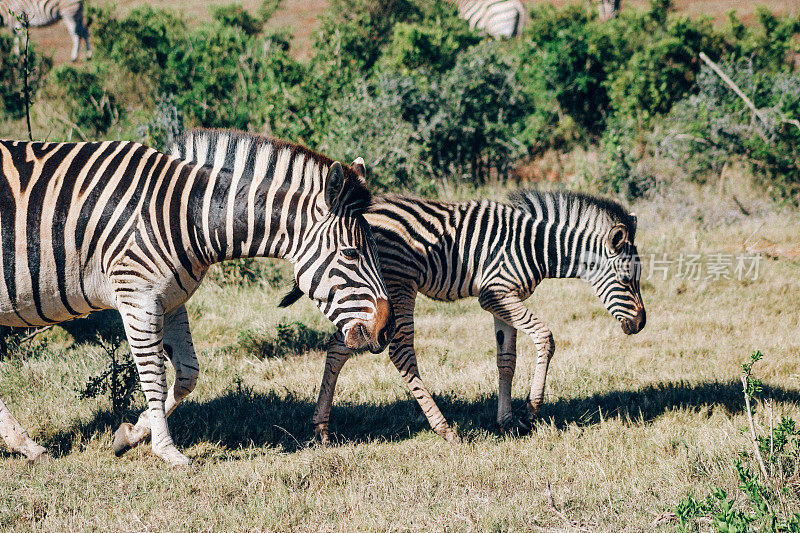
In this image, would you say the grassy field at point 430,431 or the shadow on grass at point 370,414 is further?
the shadow on grass at point 370,414

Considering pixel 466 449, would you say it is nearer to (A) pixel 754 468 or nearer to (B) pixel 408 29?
(A) pixel 754 468

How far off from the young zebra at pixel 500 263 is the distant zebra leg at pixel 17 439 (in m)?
2.06

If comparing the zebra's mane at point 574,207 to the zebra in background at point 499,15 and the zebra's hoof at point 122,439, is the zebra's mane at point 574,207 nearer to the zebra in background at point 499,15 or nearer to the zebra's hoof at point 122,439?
the zebra's hoof at point 122,439

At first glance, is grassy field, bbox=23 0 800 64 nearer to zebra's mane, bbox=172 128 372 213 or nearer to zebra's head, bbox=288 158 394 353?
zebra's mane, bbox=172 128 372 213

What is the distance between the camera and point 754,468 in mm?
4668

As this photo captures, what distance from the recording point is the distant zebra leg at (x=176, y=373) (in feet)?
17.0

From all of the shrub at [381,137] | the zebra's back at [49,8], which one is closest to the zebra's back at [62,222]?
the shrub at [381,137]

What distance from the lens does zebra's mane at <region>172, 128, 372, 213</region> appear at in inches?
189

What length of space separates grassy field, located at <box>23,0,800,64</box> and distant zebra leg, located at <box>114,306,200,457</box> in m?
19.3

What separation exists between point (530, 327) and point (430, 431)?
3.98 feet

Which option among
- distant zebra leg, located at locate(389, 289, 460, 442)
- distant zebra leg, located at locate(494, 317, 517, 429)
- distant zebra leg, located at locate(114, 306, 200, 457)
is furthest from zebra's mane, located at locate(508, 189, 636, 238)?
distant zebra leg, located at locate(114, 306, 200, 457)

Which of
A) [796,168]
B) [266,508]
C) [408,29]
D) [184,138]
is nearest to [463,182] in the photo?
[408,29]

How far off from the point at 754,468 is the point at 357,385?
346 cm

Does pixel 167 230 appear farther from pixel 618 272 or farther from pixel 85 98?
pixel 85 98
